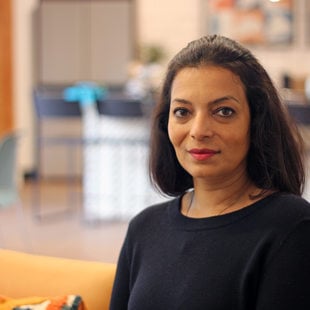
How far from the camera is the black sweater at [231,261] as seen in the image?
4.13ft

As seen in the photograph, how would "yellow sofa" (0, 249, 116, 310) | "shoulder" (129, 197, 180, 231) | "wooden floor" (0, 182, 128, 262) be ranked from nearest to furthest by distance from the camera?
"shoulder" (129, 197, 180, 231), "yellow sofa" (0, 249, 116, 310), "wooden floor" (0, 182, 128, 262)

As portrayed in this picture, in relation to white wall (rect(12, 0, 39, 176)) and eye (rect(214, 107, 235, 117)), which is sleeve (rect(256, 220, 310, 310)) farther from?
white wall (rect(12, 0, 39, 176))

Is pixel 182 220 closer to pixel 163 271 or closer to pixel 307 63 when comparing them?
pixel 163 271

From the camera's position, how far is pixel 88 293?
5.79 ft

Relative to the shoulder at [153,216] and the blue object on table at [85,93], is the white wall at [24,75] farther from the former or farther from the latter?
the shoulder at [153,216]

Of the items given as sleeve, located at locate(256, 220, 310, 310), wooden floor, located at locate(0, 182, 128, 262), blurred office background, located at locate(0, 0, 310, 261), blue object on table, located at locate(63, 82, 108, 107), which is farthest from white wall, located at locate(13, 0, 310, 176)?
sleeve, located at locate(256, 220, 310, 310)

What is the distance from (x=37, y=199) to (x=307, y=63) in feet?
12.4

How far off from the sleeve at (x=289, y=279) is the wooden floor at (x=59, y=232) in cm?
337

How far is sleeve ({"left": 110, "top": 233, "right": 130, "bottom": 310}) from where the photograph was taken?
62.8 inches

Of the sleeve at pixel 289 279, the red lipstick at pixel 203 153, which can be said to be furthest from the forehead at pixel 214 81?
the sleeve at pixel 289 279

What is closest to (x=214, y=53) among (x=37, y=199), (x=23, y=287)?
(x=23, y=287)

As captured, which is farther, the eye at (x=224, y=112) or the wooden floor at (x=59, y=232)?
the wooden floor at (x=59, y=232)

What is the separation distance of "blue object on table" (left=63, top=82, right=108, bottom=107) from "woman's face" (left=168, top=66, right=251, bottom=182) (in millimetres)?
4254

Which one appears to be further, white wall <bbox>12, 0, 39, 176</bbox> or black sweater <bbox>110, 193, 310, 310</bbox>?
white wall <bbox>12, 0, 39, 176</bbox>
